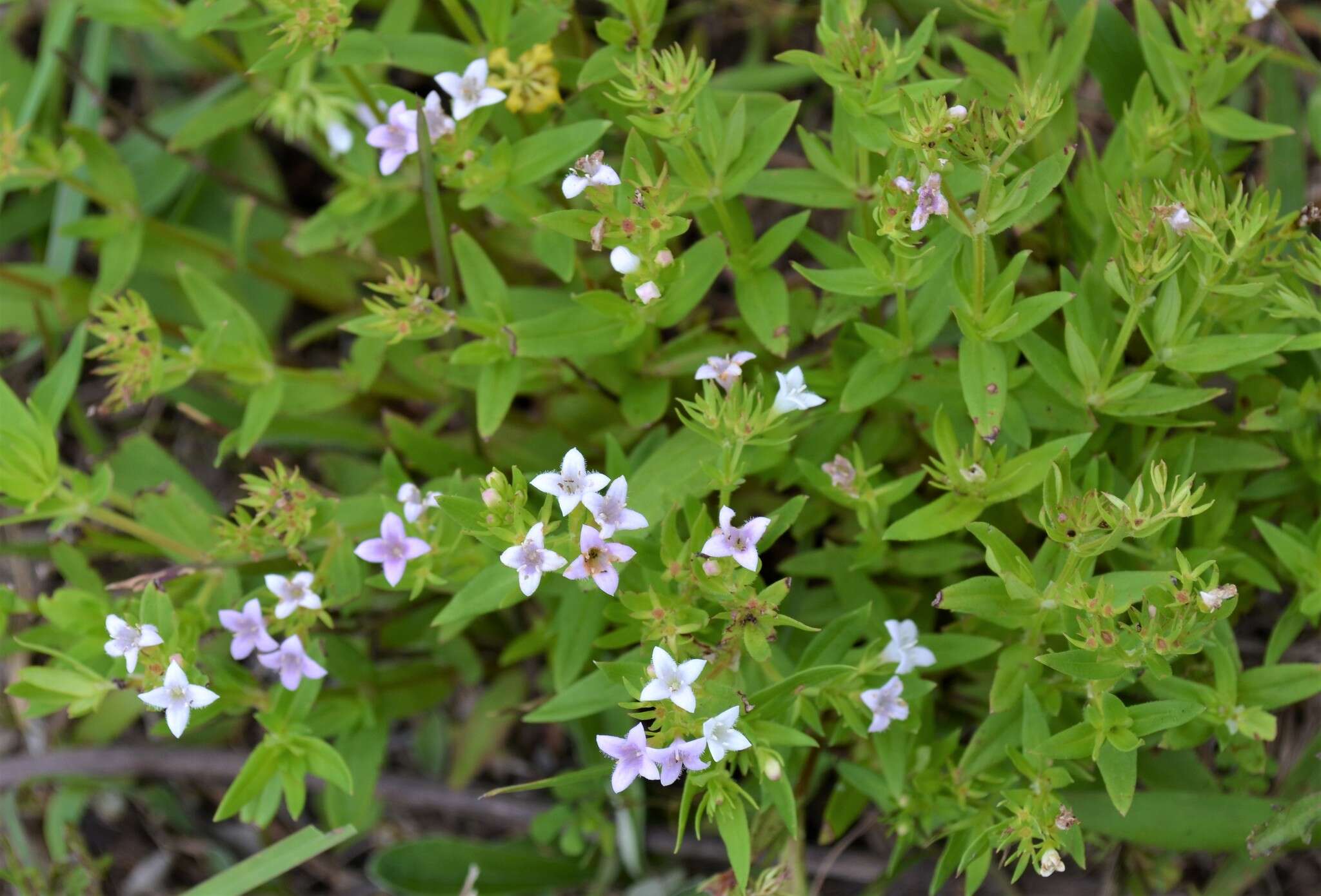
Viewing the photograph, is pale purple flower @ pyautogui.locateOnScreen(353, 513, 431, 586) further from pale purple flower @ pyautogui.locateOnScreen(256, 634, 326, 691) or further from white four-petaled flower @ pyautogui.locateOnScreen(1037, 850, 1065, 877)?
white four-petaled flower @ pyautogui.locateOnScreen(1037, 850, 1065, 877)

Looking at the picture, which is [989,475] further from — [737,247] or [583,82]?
[583,82]

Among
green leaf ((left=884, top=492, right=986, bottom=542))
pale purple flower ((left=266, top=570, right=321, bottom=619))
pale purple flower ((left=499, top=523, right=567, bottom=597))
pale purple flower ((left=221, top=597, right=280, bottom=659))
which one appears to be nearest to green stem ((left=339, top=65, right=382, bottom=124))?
pale purple flower ((left=266, top=570, right=321, bottom=619))

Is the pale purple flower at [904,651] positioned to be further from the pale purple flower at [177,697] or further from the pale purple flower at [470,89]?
the pale purple flower at [470,89]

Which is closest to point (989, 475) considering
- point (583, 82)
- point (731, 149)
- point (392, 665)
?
point (731, 149)

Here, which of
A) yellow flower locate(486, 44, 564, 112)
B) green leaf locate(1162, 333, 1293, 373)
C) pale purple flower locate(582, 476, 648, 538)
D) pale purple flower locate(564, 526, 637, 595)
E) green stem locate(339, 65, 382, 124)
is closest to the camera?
pale purple flower locate(564, 526, 637, 595)

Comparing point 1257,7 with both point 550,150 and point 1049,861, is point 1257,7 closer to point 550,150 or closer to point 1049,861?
point 550,150

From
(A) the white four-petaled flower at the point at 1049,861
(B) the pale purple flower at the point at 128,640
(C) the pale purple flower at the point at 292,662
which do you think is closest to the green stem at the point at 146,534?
(C) the pale purple flower at the point at 292,662
